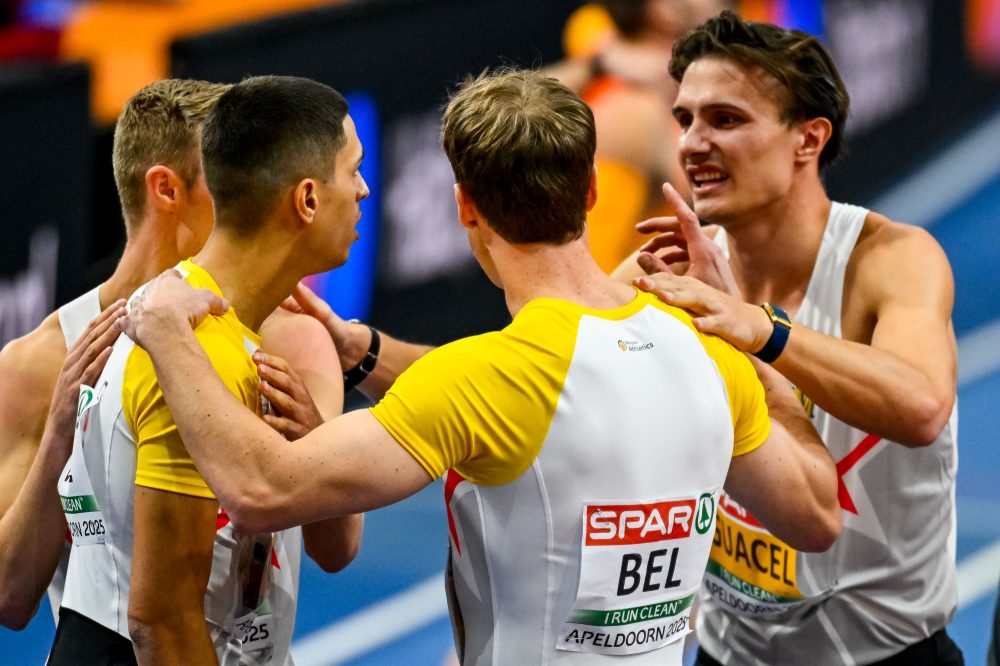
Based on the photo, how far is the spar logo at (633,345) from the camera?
7.70 feet

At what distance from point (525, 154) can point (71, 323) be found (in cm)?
135

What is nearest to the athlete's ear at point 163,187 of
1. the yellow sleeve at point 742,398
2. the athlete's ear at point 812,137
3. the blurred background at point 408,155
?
the yellow sleeve at point 742,398

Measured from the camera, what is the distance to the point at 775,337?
9.39ft

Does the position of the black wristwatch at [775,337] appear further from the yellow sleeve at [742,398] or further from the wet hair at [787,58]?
the wet hair at [787,58]

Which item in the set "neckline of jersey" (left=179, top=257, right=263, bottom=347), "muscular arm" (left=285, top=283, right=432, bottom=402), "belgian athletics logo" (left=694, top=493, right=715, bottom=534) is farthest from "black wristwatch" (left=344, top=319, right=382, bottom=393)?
"belgian athletics logo" (left=694, top=493, right=715, bottom=534)

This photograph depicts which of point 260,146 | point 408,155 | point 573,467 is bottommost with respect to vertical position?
point 408,155

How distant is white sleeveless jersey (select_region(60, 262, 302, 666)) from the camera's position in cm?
248

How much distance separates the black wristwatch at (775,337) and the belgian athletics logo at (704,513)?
51 cm

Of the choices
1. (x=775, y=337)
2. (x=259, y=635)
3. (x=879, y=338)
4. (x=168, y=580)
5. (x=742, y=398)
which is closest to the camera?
(x=168, y=580)

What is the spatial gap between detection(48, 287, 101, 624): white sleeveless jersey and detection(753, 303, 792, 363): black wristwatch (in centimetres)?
159

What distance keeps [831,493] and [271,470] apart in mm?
1207

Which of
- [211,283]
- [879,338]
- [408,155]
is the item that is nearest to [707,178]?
[879,338]

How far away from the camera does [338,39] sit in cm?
782

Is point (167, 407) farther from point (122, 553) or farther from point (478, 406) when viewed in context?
point (478, 406)
